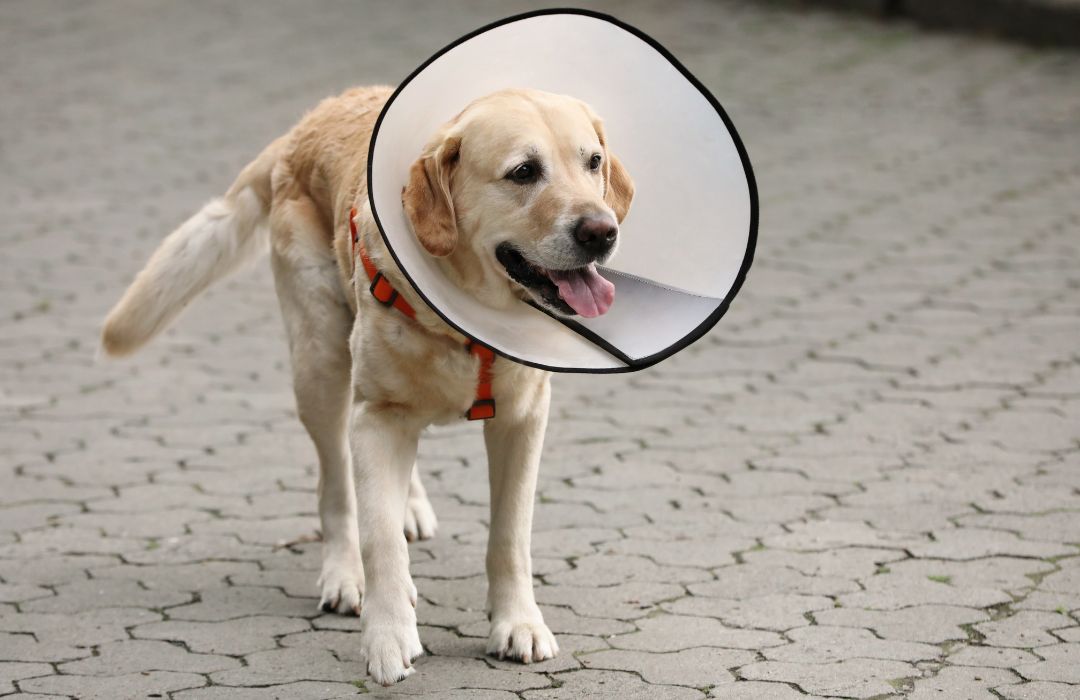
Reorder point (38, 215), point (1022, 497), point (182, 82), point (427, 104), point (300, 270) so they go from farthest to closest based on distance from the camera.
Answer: point (182, 82)
point (38, 215)
point (1022, 497)
point (300, 270)
point (427, 104)

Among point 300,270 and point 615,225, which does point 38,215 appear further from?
point 615,225

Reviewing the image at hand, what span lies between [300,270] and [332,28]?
39.3 ft

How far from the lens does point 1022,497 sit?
17.5 feet

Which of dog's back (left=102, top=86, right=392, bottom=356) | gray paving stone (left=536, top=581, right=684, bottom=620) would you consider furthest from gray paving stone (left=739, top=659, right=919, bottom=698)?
dog's back (left=102, top=86, right=392, bottom=356)

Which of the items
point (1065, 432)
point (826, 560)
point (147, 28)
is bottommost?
point (826, 560)

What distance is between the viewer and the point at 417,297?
3877 millimetres

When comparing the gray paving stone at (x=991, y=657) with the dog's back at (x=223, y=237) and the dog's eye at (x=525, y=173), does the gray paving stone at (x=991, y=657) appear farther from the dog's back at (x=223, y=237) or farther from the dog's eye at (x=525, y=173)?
the dog's back at (x=223, y=237)

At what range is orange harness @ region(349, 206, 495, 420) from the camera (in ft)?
12.9

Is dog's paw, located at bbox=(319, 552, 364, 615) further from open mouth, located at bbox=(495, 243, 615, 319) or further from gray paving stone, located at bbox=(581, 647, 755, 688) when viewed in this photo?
open mouth, located at bbox=(495, 243, 615, 319)

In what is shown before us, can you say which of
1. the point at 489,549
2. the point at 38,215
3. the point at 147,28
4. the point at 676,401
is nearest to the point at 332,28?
the point at 147,28

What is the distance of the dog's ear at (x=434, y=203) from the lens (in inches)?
146

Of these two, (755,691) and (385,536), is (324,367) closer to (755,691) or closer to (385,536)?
(385,536)

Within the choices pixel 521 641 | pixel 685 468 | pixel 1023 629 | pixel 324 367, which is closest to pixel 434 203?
pixel 324 367

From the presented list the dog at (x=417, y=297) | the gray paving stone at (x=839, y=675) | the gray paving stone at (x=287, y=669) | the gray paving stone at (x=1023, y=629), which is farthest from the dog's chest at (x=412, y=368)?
the gray paving stone at (x=1023, y=629)
